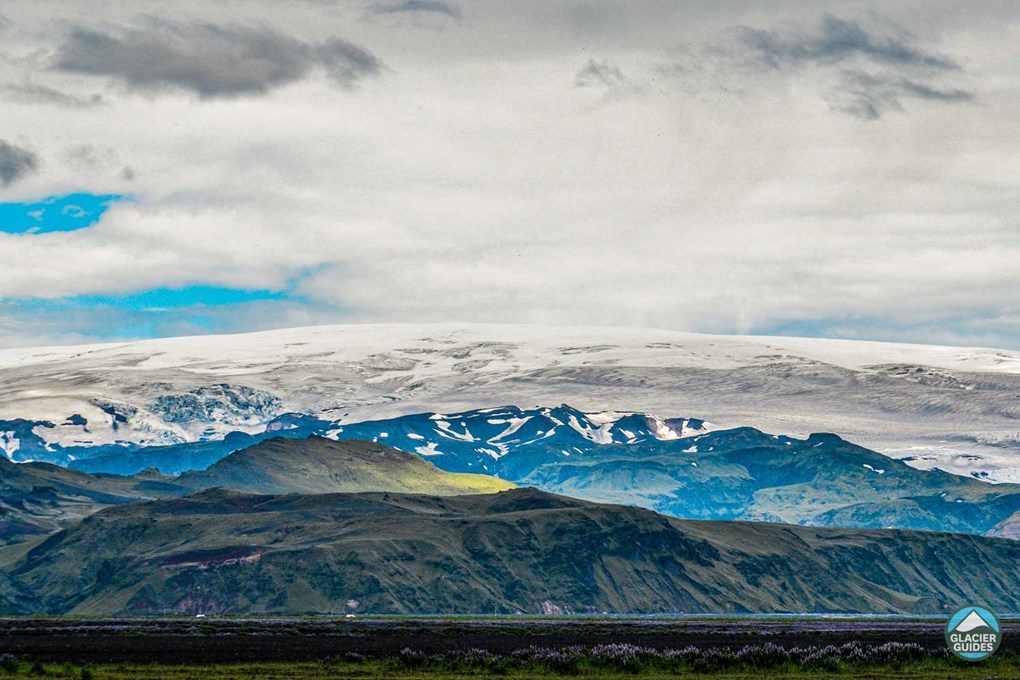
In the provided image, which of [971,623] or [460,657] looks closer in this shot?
[971,623]

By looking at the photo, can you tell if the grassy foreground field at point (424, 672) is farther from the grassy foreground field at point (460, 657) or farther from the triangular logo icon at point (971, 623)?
the triangular logo icon at point (971, 623)

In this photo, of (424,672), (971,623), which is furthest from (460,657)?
(971,623)

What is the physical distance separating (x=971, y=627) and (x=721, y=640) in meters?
30.0

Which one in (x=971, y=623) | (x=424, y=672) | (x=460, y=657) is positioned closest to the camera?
(x=424, y=672)

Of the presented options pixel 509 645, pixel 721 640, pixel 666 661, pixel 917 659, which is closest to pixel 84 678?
pixel 666 661

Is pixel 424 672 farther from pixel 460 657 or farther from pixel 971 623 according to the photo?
pixel 971 623

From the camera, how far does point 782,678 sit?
270 ft

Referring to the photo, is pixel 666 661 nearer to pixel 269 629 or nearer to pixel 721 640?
pixel 721 640

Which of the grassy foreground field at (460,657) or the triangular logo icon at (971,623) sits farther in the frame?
the triangular logo icon at (971,623)

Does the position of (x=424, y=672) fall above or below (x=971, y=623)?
below

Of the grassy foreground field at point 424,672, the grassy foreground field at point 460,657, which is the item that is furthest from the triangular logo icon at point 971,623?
the grassy foreground field at point 424,672

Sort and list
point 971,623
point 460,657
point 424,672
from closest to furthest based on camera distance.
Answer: point 424,672 → point 971,623 → point 460,657

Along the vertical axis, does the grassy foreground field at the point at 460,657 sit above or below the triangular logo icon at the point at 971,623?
below

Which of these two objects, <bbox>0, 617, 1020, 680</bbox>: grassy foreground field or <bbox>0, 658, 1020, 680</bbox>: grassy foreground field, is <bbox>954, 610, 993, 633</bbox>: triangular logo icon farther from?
<bbox>0, 658, 1020, 680</bbox>: grassy foreground field
